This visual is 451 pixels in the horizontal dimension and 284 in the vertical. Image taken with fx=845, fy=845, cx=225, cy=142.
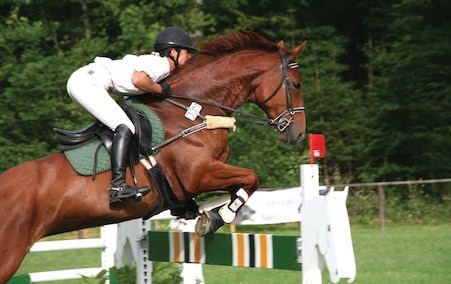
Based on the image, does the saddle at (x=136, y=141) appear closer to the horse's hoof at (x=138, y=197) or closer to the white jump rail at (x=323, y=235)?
the horse's hoof at (x=138, y=197)

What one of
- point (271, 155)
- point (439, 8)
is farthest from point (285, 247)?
point (439, 8)

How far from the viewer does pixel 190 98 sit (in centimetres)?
602

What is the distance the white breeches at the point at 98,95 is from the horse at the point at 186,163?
13.2 inches

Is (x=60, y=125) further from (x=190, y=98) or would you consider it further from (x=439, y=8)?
(x=190, y=98)

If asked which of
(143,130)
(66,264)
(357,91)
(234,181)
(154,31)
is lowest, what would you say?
(66,264)

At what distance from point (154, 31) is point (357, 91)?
210 inches

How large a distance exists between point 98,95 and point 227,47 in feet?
3.49

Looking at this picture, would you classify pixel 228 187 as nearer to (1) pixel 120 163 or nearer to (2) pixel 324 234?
(1) pixel 120 163

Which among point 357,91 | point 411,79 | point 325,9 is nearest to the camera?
point 411,79

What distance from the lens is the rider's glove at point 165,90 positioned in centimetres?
592

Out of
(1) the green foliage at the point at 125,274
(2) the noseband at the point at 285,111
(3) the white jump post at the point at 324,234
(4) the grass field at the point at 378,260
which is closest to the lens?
(3) the white jump post at the point at 324,234

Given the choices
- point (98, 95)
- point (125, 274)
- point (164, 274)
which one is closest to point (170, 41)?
point (98, 95)

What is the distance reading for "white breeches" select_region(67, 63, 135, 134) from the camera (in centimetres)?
569

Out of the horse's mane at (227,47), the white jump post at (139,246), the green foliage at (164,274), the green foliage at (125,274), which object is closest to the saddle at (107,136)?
the horse's mane at (227,47)
